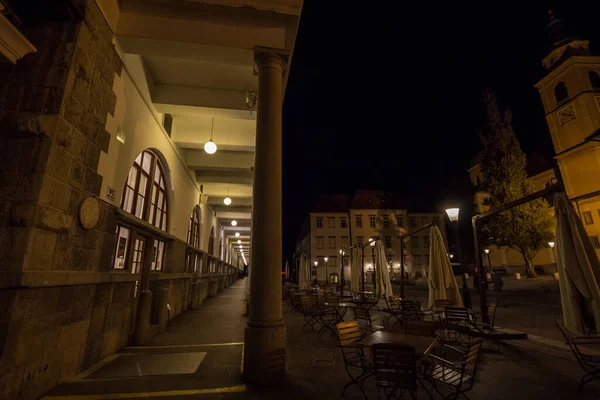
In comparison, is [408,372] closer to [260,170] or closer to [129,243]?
[260,170]

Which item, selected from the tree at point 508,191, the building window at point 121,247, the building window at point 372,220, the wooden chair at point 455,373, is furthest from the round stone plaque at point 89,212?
the building window at point 372,220

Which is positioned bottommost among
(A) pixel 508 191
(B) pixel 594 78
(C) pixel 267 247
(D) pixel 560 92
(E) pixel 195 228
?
(C) pixel 267 247

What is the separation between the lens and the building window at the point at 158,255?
861 centimetres

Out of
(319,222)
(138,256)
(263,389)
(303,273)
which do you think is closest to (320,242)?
(319,222)

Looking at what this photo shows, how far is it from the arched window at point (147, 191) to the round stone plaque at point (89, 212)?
167 centimetres

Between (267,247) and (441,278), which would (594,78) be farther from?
(267,247)

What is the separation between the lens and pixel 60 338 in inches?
154

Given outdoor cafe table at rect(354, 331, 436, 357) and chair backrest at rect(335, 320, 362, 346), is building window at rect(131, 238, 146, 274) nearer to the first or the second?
chair backrest at rect(335, 320, 362, 346)

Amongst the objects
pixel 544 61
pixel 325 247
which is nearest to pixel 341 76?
pixel 544 61

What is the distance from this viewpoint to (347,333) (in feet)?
14.6

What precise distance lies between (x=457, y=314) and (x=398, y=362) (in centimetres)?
442

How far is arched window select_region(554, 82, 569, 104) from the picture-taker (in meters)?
25.2

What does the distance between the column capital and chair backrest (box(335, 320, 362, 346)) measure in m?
4.92

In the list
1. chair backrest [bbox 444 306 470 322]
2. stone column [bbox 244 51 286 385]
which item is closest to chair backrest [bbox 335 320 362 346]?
stone column [bbox 244 51 286 385]
